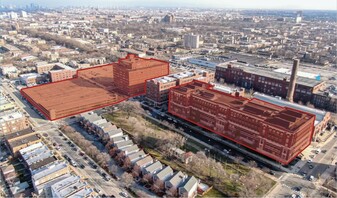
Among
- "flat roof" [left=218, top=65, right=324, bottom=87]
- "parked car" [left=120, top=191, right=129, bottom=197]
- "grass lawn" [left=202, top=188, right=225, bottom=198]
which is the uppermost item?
"flat roof" [left=218, top=65, right=324, bottom=87]

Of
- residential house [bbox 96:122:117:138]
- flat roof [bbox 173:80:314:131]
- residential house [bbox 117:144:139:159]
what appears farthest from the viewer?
residential house [bbox 96:122:117:138]

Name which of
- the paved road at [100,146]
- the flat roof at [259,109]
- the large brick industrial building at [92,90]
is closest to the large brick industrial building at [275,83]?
the large brick industrial building at [92,90]

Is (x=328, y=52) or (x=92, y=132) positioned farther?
(x=328, y=52)

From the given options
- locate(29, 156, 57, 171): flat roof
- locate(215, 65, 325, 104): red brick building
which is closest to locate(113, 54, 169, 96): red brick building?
locate(215, 65, 325, 104): red brick building

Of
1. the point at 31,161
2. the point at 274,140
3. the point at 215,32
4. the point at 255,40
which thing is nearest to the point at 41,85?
the point at 31,161

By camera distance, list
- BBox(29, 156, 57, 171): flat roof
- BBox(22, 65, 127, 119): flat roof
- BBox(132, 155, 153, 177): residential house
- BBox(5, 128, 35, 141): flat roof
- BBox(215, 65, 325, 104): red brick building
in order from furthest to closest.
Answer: BBox(215, 65, 325, 104): red brick building < BBox(22, 65, 127, 119): flat roof < BBox(5, 128, 35, 141): flat roof < BBox(132, 155, 153, 177): residential house < BBox(29, 156, 57, 171): flat roof

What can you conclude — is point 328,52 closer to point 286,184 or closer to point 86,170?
point 286,184

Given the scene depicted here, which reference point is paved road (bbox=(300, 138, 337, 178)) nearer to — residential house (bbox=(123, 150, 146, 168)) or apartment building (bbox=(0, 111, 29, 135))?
residential house (bbox=(123, 150, 146, 168))
